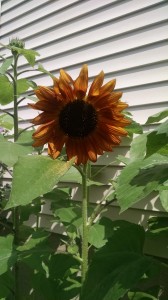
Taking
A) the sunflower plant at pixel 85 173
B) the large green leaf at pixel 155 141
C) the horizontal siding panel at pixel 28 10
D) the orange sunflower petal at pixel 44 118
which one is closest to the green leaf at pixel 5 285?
the sunflower plant at pixel 85 173

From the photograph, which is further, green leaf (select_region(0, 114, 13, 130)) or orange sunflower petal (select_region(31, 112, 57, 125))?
green leaf (select_region(0, 114, 13, 130))

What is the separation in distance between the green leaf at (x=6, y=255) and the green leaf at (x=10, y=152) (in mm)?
356

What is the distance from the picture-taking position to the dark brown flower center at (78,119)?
1.07 metres

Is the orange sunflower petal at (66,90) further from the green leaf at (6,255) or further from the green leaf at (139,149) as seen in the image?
the green leaf at (6,255)

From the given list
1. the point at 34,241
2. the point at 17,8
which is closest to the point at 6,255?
the point at 34,241

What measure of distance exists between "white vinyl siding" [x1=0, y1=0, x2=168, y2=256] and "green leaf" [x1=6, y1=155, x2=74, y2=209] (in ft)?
4.35

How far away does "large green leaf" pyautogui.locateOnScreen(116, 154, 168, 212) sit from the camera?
72cm

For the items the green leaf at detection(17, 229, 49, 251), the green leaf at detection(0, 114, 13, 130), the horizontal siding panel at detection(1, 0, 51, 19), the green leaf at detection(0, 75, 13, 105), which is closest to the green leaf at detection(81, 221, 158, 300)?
the green leaf at detection(17, 229, 49, 251)

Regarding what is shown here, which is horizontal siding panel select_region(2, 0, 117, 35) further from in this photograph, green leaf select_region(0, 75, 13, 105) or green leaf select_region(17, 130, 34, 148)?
green leaf select_region(17, 130, 34, 148)

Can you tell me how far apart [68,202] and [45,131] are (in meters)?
0.89

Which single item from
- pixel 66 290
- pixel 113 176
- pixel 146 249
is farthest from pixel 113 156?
pixel 66 290

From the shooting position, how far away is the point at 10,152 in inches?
50.0

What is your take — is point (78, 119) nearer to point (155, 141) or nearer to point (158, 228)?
point (155, 141)

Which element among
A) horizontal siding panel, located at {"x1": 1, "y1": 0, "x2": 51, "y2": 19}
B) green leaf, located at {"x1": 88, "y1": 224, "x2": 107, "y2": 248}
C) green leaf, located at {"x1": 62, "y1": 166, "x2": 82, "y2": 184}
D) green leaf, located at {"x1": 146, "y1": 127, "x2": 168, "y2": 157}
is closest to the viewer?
green leaf, located at {"x1": 146, "y1": 127, "x2": 168, "y2": 157}
